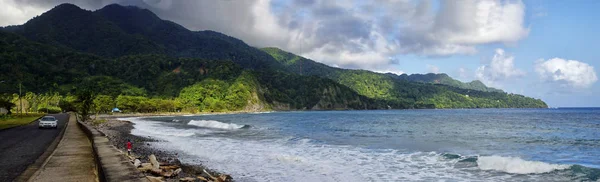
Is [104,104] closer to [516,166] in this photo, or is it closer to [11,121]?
[11,121]

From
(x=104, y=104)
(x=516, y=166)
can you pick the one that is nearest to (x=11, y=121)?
(x=516, y=166)

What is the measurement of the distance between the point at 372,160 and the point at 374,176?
4795mm

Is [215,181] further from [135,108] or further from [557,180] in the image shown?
[135,108]

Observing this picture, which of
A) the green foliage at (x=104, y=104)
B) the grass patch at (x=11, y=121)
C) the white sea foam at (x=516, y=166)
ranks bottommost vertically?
the white sea foam at (x=516, y=166)

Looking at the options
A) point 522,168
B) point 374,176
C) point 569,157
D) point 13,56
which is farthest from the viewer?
point 13,56

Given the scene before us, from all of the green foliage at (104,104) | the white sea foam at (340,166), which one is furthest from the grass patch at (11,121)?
the green foliage at (104,104)

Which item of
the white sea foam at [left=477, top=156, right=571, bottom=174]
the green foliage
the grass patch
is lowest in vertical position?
the white sea foam at [left=477, top=156, right=571, bottom=174]

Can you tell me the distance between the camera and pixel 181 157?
20.5 metres

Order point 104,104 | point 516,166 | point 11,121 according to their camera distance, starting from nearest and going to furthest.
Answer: point 516,166, point 11,121, point 104,104

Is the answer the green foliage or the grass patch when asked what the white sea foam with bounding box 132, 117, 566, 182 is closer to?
the grass patch

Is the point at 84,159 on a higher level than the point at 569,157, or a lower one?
higher

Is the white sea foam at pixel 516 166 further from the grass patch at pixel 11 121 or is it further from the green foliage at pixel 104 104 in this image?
the green foliage at pixel 104 104

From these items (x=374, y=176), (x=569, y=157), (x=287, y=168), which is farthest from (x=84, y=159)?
(x=569, y=157)

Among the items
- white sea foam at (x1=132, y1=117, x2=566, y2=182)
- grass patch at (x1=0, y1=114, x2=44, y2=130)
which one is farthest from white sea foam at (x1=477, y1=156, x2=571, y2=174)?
grass patch at (x1=0, y1=114, x2=44, y2=130)
